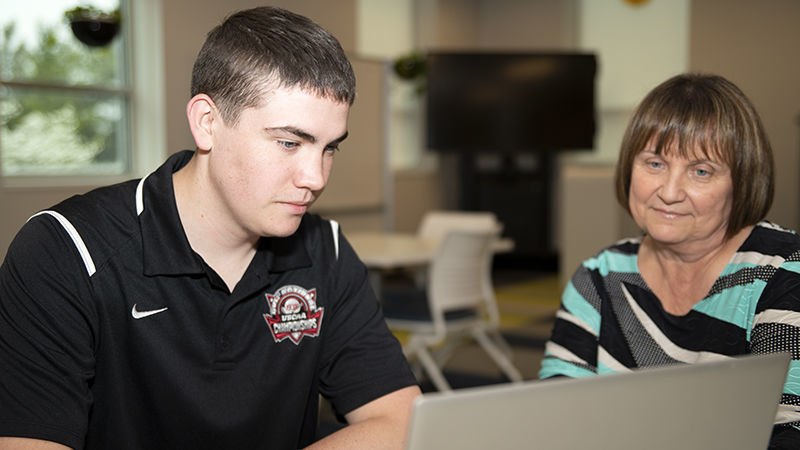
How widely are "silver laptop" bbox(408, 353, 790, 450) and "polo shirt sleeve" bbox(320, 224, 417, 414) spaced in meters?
0.66

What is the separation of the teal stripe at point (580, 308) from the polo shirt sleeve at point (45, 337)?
935 mm

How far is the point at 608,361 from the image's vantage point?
1570mm

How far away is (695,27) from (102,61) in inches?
178

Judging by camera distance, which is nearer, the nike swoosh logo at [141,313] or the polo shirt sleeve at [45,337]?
the polo shirt sleeve at [45,337]

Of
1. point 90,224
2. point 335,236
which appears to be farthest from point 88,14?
point 90,224

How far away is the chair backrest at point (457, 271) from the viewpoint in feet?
13.3

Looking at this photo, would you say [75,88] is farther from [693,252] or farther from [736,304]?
[736,304]

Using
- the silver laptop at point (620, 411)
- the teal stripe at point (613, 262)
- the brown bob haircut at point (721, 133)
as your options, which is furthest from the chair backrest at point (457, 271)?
the silver laptop at point (620, 411)

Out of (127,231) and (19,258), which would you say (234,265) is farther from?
(19,258)

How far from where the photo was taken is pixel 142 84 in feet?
18.6

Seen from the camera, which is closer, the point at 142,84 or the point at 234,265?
the point at 234,265

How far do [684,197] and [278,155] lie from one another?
77 centimetres

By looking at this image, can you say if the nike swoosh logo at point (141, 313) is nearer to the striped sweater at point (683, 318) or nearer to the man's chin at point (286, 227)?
the man's chin at point (286, 227)

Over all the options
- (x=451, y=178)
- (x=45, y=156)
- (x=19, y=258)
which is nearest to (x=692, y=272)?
(x=19, y=258)
